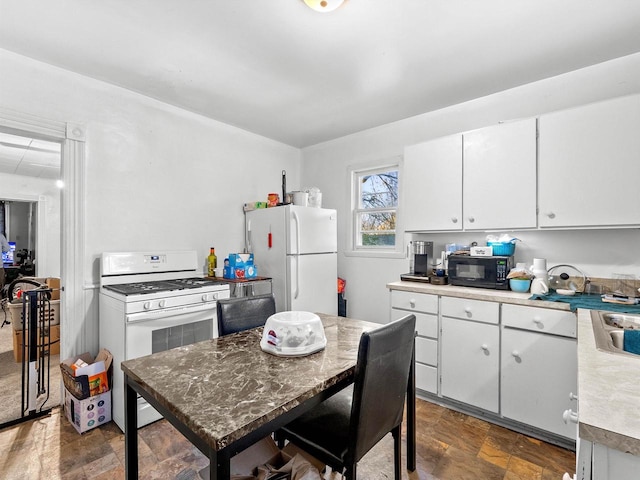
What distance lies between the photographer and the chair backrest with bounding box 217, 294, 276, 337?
5.70 feet

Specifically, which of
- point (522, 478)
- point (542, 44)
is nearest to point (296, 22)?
point (542, 44)

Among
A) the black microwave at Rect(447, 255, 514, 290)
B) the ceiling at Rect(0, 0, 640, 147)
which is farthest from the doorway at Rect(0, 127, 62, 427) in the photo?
the black microwave at Rect(447, 255, 514, 290)

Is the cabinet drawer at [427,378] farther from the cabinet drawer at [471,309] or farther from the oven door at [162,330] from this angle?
the oven door at [162,330]

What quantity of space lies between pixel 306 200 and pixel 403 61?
1611 mm

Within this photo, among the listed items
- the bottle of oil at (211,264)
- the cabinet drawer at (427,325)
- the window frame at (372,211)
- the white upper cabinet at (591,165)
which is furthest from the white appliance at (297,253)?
the white upper cabinet at (591,165)

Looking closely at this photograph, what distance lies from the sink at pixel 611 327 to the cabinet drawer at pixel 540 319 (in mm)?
213

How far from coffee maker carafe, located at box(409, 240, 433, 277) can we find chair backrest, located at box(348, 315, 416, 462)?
1566 mm

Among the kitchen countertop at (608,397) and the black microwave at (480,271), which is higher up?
the black microwave at (480,271)

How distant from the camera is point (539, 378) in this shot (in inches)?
80.0

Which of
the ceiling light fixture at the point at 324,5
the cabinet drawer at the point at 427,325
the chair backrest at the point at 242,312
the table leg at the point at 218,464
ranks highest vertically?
the ceiling light fixture at the point at 324,5

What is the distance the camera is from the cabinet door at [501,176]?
2336 mm

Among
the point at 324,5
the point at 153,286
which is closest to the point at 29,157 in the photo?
the point at 153,286

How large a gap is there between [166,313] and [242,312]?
81cm

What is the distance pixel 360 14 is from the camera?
1790 mm
